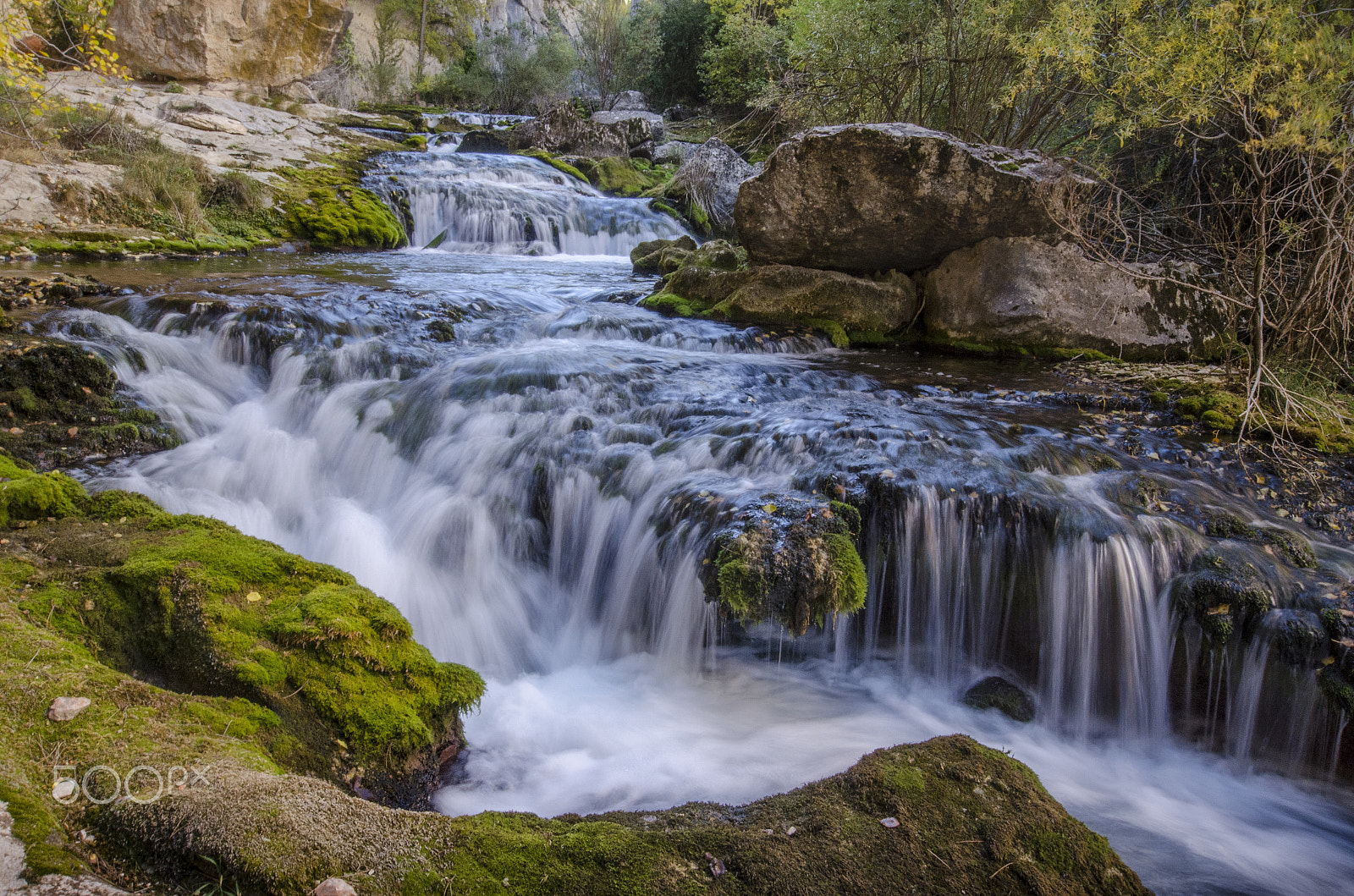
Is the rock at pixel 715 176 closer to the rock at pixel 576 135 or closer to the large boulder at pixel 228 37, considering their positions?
the rock at pixel 576 135

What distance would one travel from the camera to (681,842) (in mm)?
1731

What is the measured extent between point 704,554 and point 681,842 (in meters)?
2.13

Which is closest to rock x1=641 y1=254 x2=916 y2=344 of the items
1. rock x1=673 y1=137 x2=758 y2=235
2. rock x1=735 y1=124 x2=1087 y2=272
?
rock x1=735 y1=124 x2=1087 y2=272

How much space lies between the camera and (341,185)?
44.6ft

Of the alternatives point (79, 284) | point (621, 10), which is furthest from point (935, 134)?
point (621, 10)

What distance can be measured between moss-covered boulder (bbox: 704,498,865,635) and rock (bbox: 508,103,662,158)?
1876 centimetres

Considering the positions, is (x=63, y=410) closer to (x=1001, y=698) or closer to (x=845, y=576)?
(x=845, y=576)

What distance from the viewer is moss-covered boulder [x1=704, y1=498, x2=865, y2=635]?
3410mm

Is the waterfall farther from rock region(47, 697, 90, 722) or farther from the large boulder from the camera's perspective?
rock region(47, 697, 90, 722)

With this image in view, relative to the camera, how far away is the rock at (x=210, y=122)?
45.4ft

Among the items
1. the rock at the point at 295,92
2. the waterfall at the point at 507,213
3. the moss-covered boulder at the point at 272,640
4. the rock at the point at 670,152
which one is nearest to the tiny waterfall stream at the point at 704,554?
the moss-covered boulder at the point at 272,640

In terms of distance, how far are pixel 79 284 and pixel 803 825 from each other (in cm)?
856

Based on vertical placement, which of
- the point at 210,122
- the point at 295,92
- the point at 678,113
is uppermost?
the point at 678,113

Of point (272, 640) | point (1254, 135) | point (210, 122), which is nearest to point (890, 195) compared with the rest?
point (1254, 135)
